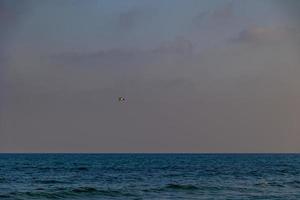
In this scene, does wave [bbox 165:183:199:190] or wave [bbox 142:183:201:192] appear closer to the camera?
wave [bbox 142:183:201:192]

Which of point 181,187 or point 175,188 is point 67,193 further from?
point 181,187

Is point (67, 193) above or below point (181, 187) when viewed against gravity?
below

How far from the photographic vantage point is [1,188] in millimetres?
42500

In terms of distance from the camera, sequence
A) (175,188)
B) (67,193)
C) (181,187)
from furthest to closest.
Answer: (181,187) → (175,188) → (67,193)

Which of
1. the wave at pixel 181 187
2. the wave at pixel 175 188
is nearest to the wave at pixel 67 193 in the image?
the wave at pixel 175 188

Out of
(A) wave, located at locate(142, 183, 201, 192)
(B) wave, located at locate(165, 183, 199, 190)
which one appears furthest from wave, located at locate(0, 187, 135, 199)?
(B) wave, located at locate(165, 183, 199, 190)

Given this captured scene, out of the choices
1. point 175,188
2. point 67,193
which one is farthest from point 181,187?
point 67,193

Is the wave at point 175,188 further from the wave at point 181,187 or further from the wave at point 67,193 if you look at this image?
the wave at point 67,193

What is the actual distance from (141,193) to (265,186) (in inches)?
422

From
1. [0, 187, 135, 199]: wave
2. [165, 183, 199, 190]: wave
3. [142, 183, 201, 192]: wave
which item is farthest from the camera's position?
[165, 183, 199, 190]: wave

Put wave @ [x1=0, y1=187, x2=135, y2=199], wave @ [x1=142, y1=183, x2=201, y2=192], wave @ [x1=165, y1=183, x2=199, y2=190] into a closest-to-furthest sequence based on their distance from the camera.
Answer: wave @ [x1=0, y1=187, x2=135, y2=199], wave @ [x1=142, y1=183, x2=201, y2=192], wave @ [x1=165, y1=183, x2=199, y2=190]

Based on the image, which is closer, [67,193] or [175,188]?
[67,193]

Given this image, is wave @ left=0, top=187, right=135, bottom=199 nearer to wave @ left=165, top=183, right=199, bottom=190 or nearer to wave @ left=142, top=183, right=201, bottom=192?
wave @ left=142, top=183, right=201, bottom=192

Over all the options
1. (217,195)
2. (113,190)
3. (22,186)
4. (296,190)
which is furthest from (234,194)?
(22,186)
